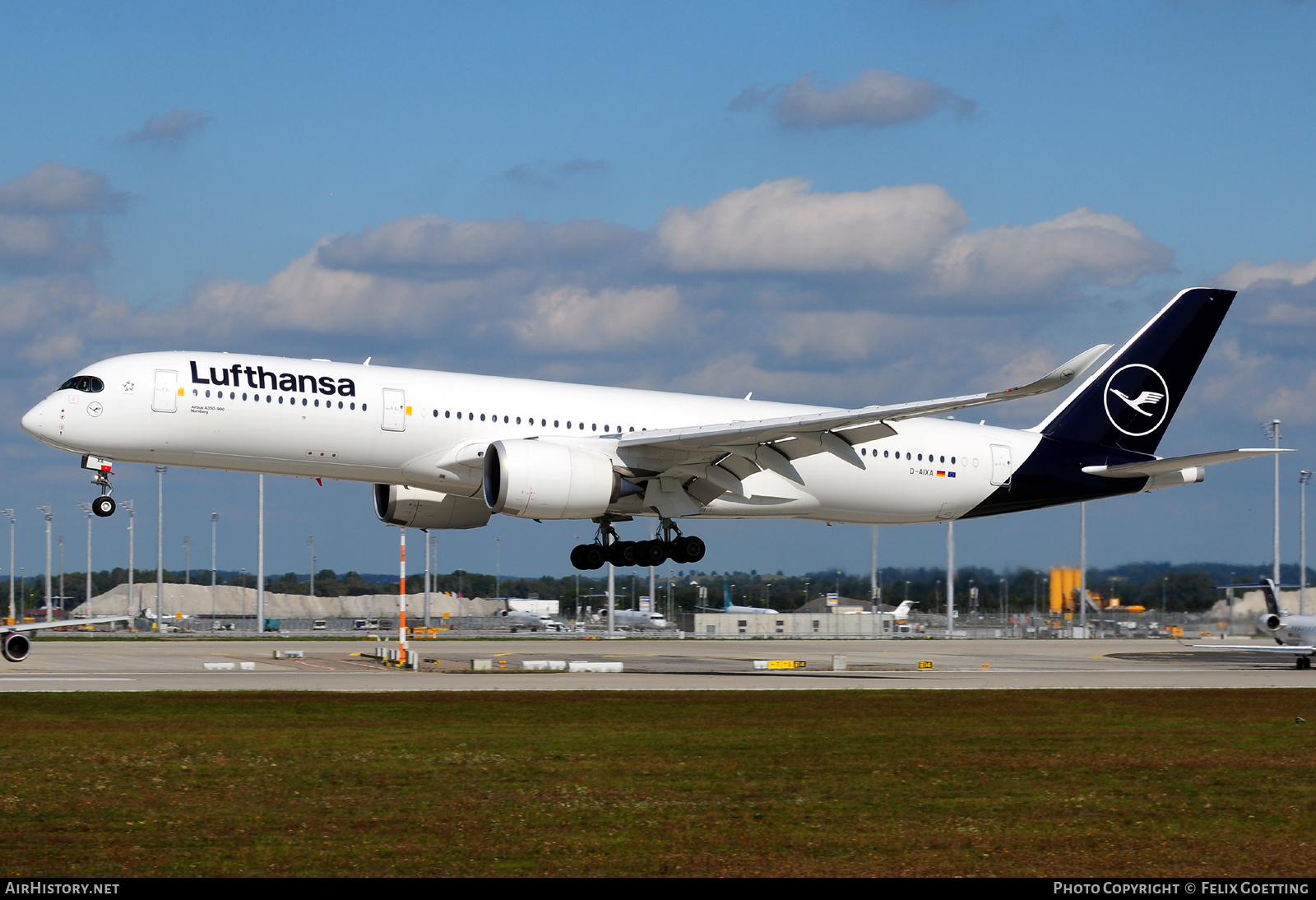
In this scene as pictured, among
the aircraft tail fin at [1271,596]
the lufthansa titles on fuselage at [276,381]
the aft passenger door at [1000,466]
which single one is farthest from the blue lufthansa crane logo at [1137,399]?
the lufthansa titles on fuselage at [276,381]

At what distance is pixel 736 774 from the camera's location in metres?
19.0

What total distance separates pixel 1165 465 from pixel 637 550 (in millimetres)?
15780

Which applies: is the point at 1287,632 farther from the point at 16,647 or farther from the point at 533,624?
the point at 533,624

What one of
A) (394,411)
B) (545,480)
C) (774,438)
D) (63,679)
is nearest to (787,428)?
(774,438)

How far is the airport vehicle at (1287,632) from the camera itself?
49656mm

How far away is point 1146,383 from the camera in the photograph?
45344 mm

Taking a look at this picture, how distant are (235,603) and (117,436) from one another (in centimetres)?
16936

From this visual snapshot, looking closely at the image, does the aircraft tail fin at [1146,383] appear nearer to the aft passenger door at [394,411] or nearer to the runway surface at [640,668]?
the runway surface at [640,668]

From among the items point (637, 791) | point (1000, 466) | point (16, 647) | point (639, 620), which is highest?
point (1000, 466)

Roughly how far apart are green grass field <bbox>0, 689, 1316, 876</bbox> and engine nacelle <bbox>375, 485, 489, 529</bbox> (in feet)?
42.6

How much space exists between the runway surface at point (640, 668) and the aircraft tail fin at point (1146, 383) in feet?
24.8

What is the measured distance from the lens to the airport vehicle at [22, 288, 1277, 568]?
34438mm
